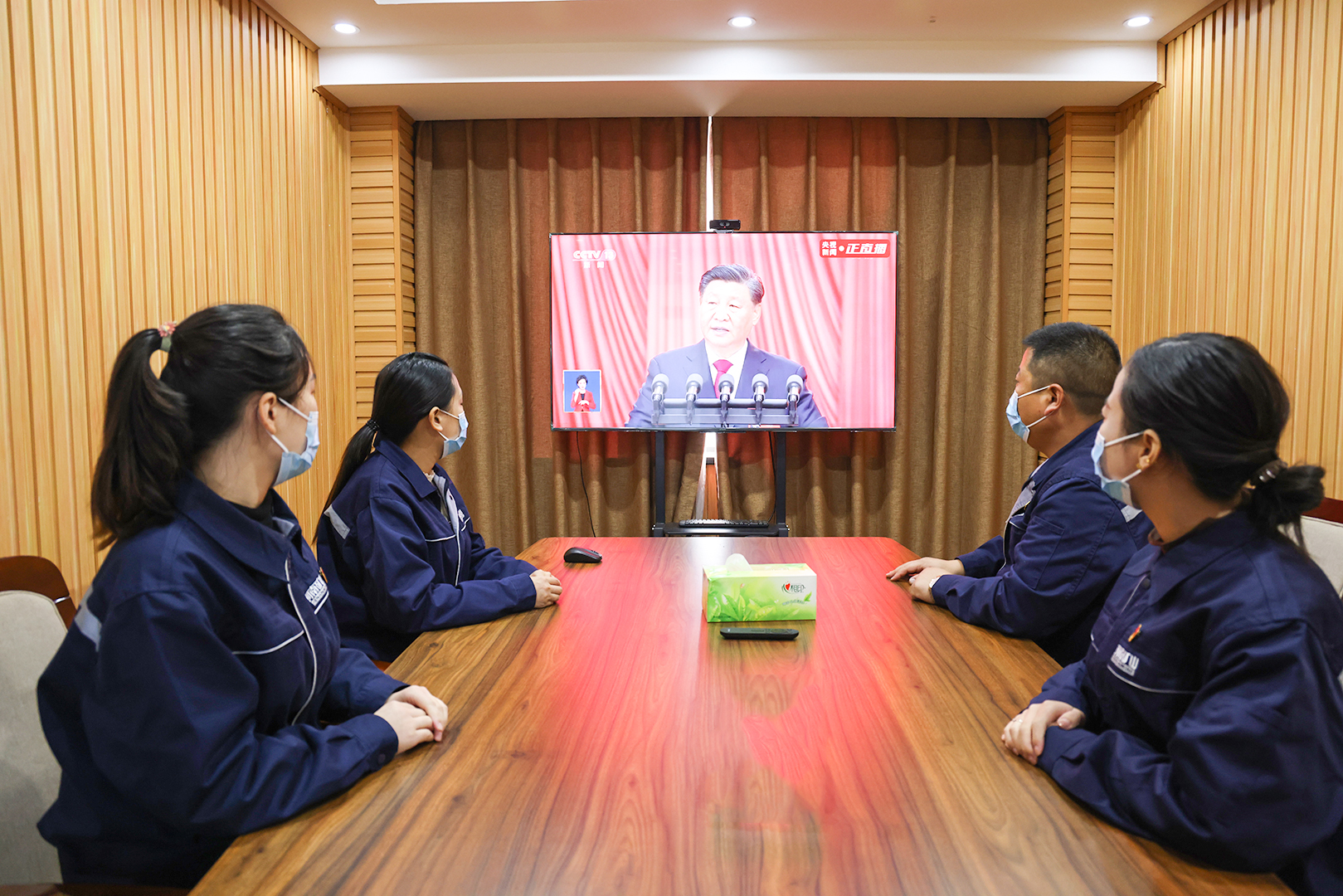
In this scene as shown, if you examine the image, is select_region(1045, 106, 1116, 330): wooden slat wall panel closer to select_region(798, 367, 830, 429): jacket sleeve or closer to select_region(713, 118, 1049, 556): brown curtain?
select_region(713, 118, 1049, 556): brown curtain

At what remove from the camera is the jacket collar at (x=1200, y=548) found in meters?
1.03

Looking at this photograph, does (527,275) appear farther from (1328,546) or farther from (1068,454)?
→ (1328,546)

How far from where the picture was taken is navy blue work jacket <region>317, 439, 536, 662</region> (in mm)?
1772

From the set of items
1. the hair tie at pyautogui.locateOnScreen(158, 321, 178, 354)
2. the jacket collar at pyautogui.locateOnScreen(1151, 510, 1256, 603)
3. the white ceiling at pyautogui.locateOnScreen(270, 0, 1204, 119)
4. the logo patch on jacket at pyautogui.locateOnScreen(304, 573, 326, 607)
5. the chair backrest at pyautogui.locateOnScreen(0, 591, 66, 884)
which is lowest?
the chair backrest at pyautogui.locateOnScreen(0, 591, 66, 884)

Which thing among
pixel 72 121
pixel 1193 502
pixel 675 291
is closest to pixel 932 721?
pixel 1193 502

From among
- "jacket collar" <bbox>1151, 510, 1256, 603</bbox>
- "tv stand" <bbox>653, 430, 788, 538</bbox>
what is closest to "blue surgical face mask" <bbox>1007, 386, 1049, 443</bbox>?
"jacket collar" <bbox>1151, 510, 1256, 603</bbox>

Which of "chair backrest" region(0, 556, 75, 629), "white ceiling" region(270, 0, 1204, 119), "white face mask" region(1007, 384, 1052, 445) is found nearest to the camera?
"chair backrest" region(0, 556, 75, 629)

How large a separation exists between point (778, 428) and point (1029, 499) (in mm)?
2392

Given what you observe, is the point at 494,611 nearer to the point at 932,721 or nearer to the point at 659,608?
the point at 659,608

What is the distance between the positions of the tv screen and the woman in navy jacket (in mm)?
2176

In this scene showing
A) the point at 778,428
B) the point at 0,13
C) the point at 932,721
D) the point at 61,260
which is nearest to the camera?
the point at 932,721

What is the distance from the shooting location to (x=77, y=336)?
2387mm

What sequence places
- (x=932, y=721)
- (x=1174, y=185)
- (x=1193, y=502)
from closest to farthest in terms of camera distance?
(x=1193, y=502)
(x=932, y=721)
(x=1174, y=185)

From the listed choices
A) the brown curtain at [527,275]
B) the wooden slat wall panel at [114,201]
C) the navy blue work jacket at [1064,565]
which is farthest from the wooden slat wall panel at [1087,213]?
the wooden slat wall panel at [114,201]
